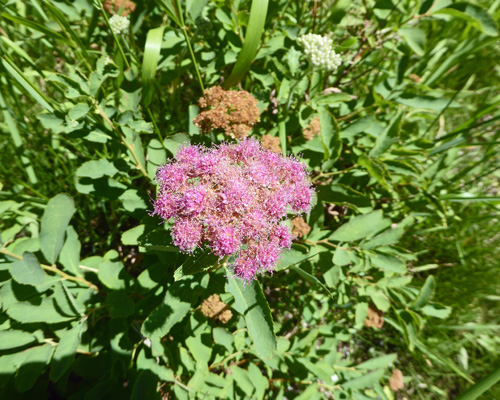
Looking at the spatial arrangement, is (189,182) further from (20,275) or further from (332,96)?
(332,96)

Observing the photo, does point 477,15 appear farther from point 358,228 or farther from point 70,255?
point 70,255

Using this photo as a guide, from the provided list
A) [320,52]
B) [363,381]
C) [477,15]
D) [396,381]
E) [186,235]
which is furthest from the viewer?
[396,381]

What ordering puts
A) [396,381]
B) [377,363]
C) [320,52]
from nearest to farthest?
[320,52]
[377,363]
[396,381]

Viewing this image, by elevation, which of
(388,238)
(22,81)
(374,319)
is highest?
(22,81)

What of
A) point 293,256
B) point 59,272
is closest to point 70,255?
point 59,272

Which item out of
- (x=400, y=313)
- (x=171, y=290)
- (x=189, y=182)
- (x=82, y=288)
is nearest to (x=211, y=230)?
(x=189, y=182)

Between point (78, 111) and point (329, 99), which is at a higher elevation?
point (78, 111)

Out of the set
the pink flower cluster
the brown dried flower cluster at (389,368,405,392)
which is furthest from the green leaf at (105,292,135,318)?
the brown dried flower cluster at (389,368,405,392)

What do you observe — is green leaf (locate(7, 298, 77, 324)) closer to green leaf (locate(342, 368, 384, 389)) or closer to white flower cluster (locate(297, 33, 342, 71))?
green leaf (locate(342, 368, 384, 389))
